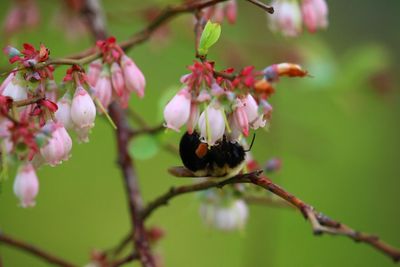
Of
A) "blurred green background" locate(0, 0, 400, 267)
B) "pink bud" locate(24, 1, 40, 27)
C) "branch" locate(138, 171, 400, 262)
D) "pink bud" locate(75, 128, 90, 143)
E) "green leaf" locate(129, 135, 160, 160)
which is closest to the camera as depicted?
"branch" locate(138, 171, 400, 262)

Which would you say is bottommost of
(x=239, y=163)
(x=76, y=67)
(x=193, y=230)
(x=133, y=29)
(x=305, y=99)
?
(x=193, y=230)

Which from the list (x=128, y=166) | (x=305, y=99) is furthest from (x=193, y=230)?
(x=128, y=166)

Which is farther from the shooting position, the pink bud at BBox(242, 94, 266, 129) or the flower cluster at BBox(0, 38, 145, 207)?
the pink bud at BBox(242, 94, 266, 129)

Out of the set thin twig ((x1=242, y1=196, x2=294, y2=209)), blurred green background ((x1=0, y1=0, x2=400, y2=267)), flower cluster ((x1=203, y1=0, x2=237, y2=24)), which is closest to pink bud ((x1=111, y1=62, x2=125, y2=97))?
flower cluster ((x1=203, y1=0, x2=237, y2=24))

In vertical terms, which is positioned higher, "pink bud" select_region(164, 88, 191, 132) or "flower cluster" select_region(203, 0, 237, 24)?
"flower cluster" select_region(203, 0, 237, 24)

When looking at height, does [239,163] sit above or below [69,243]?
above

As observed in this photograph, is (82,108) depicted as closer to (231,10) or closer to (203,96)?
(203,96)

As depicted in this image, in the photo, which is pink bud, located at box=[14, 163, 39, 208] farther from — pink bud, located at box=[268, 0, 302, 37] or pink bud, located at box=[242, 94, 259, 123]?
pink bud, located at box=[268, 0, 302, 37]

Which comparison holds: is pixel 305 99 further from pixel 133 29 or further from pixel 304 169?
pixel 133 29
